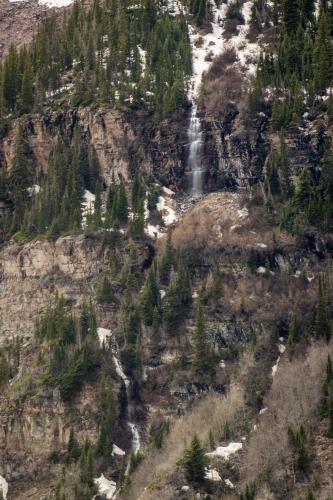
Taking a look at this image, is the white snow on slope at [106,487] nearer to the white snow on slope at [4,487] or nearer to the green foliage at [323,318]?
the white snow on slope at [4,487]

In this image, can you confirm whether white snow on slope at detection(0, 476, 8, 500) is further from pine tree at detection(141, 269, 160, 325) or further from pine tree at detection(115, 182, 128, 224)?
pine tree at detection(115, 182, 128, 224)

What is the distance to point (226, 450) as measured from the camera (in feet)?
280

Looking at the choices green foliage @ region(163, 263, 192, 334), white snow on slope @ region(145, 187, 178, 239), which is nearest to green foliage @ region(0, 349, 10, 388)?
green foliage @ region(163, 263, 192, 334)

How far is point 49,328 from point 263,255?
89.3 ft

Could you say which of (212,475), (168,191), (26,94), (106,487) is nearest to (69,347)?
(106,487)

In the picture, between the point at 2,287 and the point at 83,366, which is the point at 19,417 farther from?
the point at 2,287

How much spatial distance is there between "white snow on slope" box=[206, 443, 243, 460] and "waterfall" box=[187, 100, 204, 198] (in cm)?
4704

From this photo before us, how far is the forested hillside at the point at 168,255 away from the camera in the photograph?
89500 millimetres

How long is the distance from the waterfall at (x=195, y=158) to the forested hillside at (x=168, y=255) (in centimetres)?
21

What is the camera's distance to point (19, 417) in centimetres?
10100

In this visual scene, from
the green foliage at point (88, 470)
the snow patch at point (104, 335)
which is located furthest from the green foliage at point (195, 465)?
the snow patch at point (104, 335)

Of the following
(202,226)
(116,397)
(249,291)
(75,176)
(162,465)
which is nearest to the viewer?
(162,465)

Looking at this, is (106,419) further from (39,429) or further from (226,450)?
(226,450)

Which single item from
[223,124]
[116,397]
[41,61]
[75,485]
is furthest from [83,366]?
[41,61]
